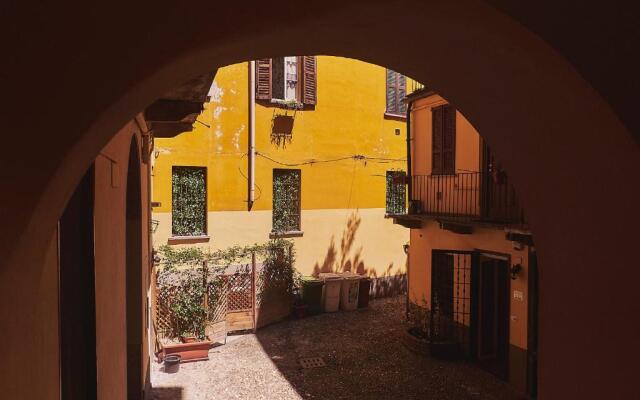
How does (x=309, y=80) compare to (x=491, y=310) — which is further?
(x=309, y=80)

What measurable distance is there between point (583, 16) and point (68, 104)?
153 cm

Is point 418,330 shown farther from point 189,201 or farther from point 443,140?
point 189,201

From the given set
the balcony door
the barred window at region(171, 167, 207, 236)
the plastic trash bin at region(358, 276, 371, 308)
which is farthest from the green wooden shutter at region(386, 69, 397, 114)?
the balcony door

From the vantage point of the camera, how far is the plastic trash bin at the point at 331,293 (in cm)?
1480

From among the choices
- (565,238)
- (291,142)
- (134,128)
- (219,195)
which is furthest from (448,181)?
(565,238)

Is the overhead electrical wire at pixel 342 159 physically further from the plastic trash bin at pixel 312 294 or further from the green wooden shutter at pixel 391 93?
the plastic trash bin at pixel 312 294

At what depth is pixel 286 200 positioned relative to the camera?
15570mm

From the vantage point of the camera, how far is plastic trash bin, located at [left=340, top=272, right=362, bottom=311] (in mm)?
15188

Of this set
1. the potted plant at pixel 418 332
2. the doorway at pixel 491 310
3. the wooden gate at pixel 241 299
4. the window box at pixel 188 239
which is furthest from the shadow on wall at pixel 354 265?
the doorway at pixel 491 310

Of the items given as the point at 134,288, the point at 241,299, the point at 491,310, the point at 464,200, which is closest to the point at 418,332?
the point at 491,310

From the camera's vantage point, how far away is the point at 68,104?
4.73ft

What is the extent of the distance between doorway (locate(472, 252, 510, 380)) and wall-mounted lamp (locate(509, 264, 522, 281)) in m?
1.27

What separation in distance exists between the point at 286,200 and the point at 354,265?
332 centimetres

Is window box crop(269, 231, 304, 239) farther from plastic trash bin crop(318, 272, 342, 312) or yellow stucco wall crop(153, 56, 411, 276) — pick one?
plastic trash bin crop(318, 272, 342, 312)
